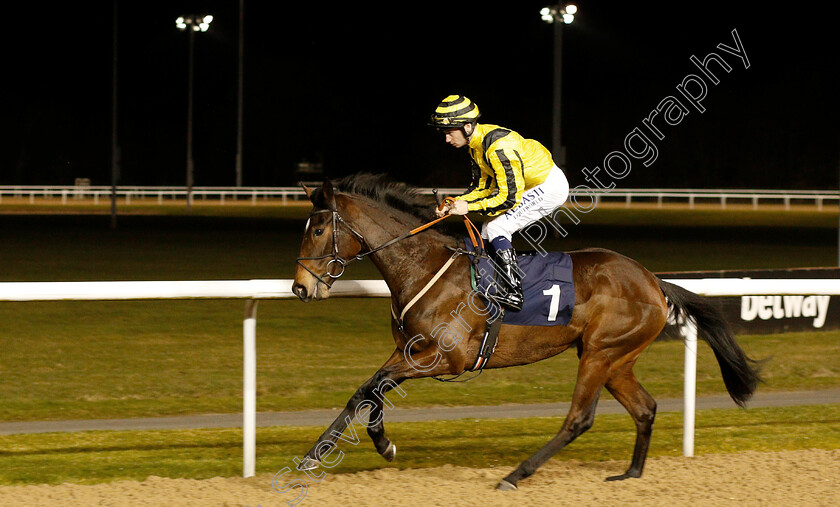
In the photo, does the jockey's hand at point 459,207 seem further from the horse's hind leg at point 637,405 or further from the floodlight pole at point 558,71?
the floodlight pole at point 558,71

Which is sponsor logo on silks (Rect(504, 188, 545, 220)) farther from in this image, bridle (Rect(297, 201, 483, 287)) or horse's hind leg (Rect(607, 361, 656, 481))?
horse's hind leg (Rect(607, 361, 656, 481))

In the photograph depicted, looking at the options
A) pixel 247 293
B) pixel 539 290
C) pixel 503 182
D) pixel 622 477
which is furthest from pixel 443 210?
pixel 622 477

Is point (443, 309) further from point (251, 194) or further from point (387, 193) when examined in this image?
point (251, 194)

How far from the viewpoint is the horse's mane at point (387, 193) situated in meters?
4.46

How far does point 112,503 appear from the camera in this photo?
3900mm

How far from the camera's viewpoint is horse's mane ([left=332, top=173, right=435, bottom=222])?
14.6 feet

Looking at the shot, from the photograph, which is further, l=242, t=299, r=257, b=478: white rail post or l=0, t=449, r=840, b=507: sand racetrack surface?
l=242, t=299, r=257, b=478: white rail post

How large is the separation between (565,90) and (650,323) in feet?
156

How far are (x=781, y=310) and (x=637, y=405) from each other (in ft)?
17.0

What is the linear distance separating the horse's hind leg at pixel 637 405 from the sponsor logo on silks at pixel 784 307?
485 cm

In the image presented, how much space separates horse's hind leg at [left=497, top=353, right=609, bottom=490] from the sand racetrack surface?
0.29ft

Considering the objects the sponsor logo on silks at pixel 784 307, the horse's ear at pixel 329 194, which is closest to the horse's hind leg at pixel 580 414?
the horse's ear at pixel 329 194

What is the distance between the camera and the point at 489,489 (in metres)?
4.18

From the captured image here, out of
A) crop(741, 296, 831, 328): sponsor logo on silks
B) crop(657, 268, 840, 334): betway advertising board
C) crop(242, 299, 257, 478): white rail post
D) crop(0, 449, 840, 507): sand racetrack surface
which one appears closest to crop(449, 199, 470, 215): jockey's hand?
crop(242, 299, 257, 478): white rail post
